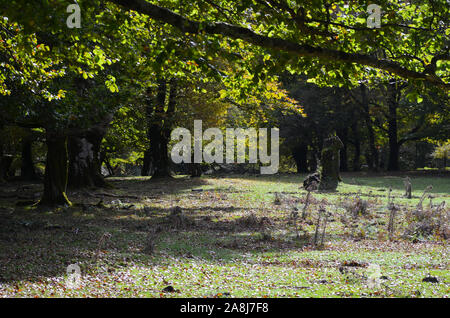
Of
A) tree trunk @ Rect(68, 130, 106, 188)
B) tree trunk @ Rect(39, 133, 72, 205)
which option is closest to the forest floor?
tree trunk @ Rect(39, 133, 72, 205)

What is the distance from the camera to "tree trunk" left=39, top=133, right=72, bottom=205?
50.1ft

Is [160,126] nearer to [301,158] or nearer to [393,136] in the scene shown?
[301,158]

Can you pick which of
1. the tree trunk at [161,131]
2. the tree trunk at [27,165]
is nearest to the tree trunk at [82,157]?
the tree trunk at [161,131]

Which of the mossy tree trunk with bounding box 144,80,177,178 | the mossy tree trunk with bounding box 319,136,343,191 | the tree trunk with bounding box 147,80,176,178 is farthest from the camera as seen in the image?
the tree trunk with bounding box 147,80,176,178

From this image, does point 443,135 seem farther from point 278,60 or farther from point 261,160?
point 278,60

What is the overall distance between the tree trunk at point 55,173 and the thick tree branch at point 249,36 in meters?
9.74

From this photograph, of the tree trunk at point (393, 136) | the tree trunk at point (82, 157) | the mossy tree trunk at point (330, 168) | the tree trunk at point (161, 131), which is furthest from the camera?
the tree trunk at point (393, 136)

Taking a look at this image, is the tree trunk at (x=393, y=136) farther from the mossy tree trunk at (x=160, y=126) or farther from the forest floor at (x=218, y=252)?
the forest floor at (x=218, y=252)

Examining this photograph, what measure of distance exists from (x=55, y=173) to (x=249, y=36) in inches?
423

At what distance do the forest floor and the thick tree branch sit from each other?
3.54m

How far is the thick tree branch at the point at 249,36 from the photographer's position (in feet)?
21.5

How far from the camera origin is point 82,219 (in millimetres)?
13625

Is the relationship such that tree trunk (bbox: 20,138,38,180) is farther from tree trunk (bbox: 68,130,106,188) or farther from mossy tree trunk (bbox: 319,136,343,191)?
mossy tree trunk (bbox: 319,136,343,191)
